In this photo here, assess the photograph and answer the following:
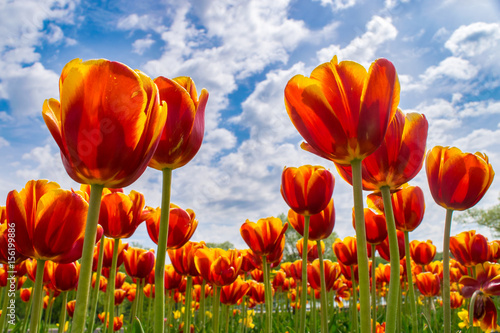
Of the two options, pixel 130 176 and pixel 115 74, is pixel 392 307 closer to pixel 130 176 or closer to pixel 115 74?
pixel 130 176

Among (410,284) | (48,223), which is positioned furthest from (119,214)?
(410,284)

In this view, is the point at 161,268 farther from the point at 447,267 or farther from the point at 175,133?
the point at 447,267

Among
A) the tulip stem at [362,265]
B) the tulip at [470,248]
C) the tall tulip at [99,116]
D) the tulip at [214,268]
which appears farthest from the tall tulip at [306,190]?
the tulip at [470,248]

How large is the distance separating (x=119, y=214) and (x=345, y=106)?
1.30m

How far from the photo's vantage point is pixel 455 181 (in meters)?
1.64

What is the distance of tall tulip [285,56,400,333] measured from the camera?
0.95 m

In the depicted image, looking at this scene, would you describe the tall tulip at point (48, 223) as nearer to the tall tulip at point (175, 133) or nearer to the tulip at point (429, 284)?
the tall tulip at point (175, 133)

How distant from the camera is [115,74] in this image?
0.79m

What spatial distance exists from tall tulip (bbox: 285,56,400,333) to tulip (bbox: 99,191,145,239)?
1115 mm

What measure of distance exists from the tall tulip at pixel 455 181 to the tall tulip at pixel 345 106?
2.77ft

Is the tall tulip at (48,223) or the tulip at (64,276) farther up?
the tall tulip at (48,223)

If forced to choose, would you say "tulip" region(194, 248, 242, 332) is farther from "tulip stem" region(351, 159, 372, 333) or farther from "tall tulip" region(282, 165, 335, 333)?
"tulip stem" region(351, 159, 372, 333)

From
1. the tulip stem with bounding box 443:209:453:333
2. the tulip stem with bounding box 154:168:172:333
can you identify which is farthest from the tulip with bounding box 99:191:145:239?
→ the tulip stem with bounding box 443:209:453:333

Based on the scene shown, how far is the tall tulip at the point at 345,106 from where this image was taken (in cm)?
95
